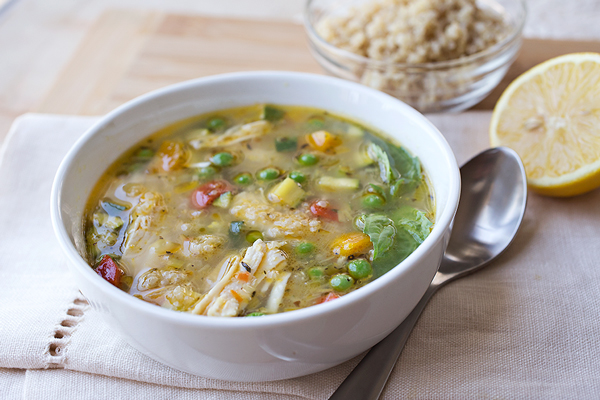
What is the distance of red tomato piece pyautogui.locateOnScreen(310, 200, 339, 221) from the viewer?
2.26 m

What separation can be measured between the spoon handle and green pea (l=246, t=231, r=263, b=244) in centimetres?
60

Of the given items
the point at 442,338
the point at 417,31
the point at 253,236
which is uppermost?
the point at 417,31

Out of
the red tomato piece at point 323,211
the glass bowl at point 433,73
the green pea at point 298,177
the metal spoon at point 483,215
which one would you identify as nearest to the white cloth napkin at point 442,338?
the metal spoon at point 483,215

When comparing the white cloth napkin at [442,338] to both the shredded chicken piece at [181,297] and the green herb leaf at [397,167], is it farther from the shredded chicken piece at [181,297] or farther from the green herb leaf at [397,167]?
the green herb leaf at [397,167]

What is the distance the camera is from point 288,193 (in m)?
2.36

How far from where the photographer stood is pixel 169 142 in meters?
2.62

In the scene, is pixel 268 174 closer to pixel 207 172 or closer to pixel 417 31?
pixel 207 172

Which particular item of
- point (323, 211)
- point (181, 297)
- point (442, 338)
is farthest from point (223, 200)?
point (442, 338)

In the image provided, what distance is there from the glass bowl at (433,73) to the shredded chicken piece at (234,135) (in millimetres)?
791

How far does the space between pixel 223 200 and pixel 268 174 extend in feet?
0.80

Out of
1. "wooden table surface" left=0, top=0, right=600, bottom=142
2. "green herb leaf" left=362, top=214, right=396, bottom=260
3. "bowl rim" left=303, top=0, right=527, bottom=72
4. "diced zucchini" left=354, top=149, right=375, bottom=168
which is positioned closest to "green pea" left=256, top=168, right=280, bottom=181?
"diced zucchini" left=354, top=149, right=375, bottom=168

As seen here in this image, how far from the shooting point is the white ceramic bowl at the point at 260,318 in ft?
5.23

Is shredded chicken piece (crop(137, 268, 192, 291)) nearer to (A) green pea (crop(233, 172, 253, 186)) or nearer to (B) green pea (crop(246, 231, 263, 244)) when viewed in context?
(B) green pea (crop(246, 231, 263, 244))

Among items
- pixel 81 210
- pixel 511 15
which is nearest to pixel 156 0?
pixel 511 15
